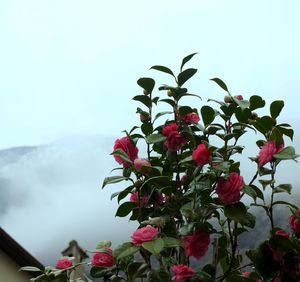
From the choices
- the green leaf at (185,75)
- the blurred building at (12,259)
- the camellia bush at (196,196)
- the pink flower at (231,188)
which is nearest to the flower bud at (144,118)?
the camellia bush at (196,196)

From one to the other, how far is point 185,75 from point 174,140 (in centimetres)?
20

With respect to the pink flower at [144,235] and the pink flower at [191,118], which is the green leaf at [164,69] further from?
the pink flower at [144,235]

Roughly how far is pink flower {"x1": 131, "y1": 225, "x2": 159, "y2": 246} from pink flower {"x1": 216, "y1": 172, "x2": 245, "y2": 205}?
0.18 metres

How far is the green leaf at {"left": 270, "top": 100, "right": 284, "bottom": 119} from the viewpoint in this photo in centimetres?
117

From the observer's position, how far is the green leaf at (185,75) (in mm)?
1291

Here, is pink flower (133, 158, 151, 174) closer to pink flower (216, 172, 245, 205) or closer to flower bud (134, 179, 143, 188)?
flower bud (134, 179, 143, 188)

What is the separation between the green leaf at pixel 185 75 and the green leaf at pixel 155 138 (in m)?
0.17

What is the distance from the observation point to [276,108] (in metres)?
1.17

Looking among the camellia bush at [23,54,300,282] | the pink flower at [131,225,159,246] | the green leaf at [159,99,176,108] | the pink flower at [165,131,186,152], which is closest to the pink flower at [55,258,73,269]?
the camellia bush at [23,54,300,282]

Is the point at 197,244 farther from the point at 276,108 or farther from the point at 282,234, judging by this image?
the point at 276,108

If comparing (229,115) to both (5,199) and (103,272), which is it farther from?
(5,199)

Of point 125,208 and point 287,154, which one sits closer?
point 287,154

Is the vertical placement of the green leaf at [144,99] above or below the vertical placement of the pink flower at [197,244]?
above

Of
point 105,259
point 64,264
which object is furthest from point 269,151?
point 64,264
